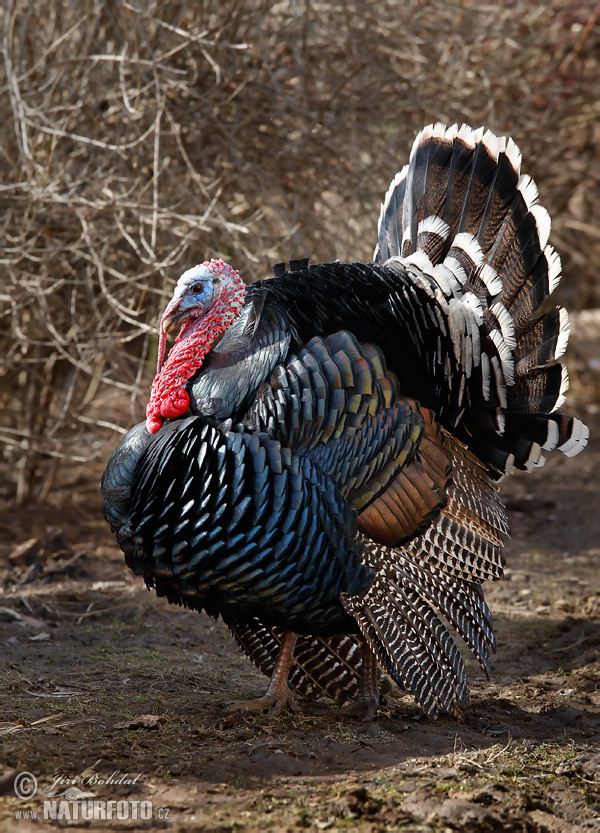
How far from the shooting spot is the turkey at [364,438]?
3.12m

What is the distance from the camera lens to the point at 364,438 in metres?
3.33

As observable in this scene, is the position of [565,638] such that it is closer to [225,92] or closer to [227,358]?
[227,358]

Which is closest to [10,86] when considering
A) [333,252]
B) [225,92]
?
[225,92]

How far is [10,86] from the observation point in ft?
15.8

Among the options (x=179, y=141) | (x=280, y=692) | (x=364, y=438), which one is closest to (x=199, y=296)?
(x=364, y=438)

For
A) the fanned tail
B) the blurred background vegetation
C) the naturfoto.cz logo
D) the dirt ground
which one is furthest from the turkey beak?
the naturfoto.cz logo

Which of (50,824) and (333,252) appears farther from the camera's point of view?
(333,252)

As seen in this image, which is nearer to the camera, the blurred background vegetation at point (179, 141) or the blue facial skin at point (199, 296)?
the blue facial skin at point (199, 296)

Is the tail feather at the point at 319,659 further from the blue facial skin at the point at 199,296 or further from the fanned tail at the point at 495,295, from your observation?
the blue facial skin at the point at 199,296

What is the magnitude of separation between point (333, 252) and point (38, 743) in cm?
386

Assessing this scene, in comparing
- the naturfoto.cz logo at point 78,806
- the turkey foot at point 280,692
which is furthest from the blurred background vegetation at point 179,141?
the naturfoto.cz logo at point 78,806

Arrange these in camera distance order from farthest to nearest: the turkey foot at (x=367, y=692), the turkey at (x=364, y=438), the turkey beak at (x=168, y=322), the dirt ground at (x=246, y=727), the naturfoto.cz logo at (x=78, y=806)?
the turkey foot at (x=367, y=692) < the turkey beak at (x=168, y=322) < the turkey at (x=364, y=438) < the dirt ground at (x=246, y=727) < the naturfoto.cz logo at (x=78, y=806)

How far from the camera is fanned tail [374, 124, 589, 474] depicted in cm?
370

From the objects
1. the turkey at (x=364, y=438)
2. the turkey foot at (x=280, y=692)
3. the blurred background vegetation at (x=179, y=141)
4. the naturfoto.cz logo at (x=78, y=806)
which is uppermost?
the blurred background vegetation at (x=179, y=141)
